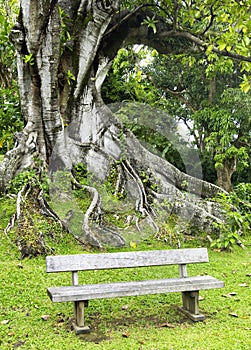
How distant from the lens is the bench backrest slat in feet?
13.3

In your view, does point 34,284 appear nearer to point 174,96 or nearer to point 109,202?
point 109,202

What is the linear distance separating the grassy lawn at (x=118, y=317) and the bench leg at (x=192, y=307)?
2.8 inches

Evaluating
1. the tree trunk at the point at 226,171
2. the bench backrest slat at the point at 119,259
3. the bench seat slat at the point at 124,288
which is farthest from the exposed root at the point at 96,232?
the tree trunk at the point at 226,171

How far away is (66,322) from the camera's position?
4.19m

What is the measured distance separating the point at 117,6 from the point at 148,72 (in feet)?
30.4

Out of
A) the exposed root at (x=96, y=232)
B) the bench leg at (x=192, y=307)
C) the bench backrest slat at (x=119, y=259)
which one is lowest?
the exposed root at (x=96, y=232)

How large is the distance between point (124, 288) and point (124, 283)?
19 cm

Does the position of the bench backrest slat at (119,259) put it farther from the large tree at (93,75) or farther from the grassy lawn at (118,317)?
the large tree at (93,75)

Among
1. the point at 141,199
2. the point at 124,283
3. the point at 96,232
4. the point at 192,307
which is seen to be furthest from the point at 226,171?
the point at 124,283

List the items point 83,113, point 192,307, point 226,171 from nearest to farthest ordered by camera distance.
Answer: point 192,307
point 83,113
point 226,171

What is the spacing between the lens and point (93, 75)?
356 inches

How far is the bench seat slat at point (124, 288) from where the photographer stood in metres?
3.85

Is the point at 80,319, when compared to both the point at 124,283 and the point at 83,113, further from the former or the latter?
the point at 83,113

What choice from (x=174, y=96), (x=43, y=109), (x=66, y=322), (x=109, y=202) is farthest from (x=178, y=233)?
(x=174, y=96)
